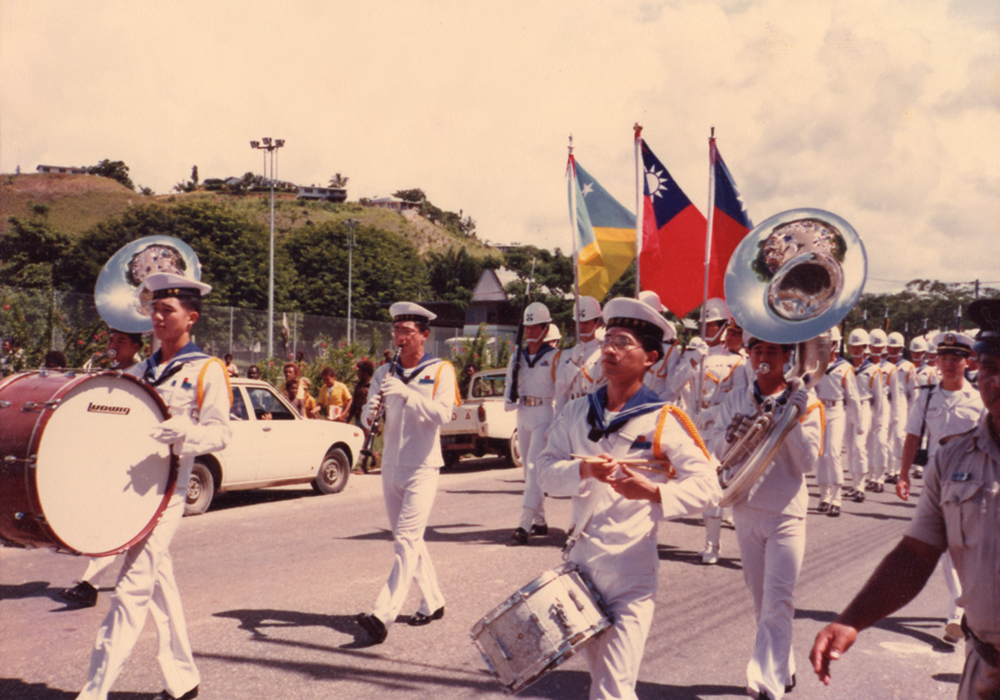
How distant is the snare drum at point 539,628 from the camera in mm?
3182

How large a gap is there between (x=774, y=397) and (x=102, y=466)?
3409 millimetres

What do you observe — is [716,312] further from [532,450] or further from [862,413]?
[862,413]

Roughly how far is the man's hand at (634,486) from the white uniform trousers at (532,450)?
591cm

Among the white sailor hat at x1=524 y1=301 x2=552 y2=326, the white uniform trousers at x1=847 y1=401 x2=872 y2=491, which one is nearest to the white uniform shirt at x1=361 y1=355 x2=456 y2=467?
the white sailor hat at x1=524 y1=301 x2=552 y2=326

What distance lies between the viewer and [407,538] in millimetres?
5988

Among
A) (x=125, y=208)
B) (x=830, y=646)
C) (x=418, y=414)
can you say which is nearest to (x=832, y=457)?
(x=418, y=414)

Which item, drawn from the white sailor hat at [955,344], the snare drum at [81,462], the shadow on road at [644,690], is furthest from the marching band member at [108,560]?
the white sailor hat at [955,344]

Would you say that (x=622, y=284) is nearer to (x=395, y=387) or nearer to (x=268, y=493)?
(x=268, y=493)

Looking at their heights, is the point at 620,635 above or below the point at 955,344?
below

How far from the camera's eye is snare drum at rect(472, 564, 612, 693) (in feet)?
10.4

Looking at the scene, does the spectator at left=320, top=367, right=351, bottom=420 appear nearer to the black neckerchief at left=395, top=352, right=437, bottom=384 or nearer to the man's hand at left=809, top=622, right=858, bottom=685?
the black neckerchief at left=395, top=352, right=437, bottom=384

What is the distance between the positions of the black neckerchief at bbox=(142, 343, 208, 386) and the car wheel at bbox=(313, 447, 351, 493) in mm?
8115

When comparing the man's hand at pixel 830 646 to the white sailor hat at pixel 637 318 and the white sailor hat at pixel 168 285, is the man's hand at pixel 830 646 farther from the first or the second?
the white sailor hat at pixel 168 285

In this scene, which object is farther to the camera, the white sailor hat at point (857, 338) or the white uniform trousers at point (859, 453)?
the white sailor hat at point (857, 338)
